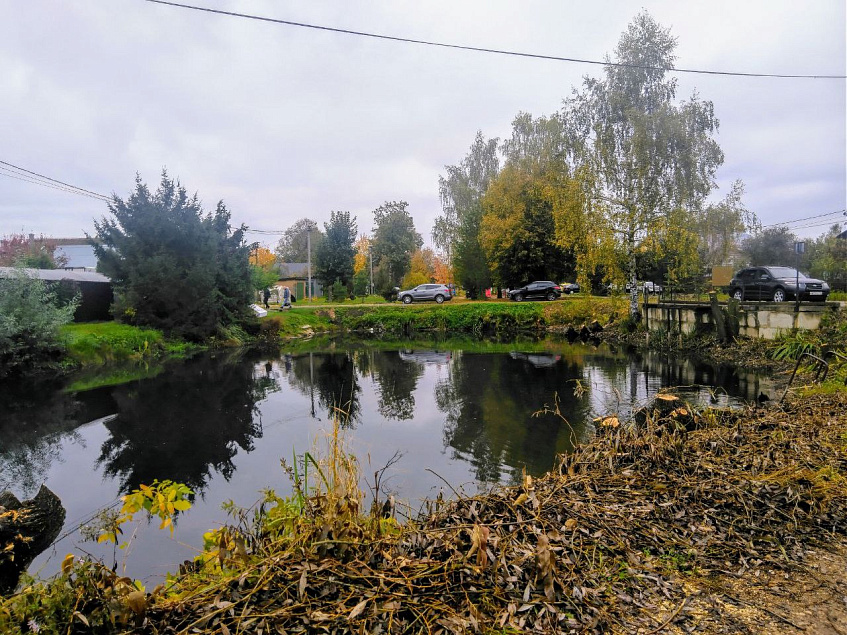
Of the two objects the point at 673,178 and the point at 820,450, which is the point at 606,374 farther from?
the point at 673,178

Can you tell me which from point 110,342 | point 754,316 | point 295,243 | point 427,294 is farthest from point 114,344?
point 295,243

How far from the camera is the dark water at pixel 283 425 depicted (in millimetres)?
7148

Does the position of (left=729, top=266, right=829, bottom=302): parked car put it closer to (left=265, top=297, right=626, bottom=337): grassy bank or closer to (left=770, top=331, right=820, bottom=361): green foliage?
(left=770, top=331, right=820, bottom=361): green foliage

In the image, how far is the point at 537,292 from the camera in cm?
3691

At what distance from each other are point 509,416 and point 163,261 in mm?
20657

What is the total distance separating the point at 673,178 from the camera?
24547 millimetres

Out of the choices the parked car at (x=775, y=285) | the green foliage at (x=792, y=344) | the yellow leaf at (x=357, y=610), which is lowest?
the green foliage at (x=792, y=344)

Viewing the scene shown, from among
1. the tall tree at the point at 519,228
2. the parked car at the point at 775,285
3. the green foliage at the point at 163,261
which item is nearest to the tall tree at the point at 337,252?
the tall tree at the point at 519,228

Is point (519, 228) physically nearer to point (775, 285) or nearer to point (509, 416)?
point (775, 285)

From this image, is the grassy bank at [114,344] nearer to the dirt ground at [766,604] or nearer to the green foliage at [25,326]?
the green foliage at [25,326]

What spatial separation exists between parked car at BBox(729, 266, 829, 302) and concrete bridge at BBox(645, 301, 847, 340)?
4.12ft

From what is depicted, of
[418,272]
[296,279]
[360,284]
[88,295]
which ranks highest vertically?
[296,279]

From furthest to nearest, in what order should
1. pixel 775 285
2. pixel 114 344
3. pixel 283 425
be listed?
1. pixel 114 344
2. pixel 775 285
3. pixel 283 425

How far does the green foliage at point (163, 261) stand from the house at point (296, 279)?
68.9ft
